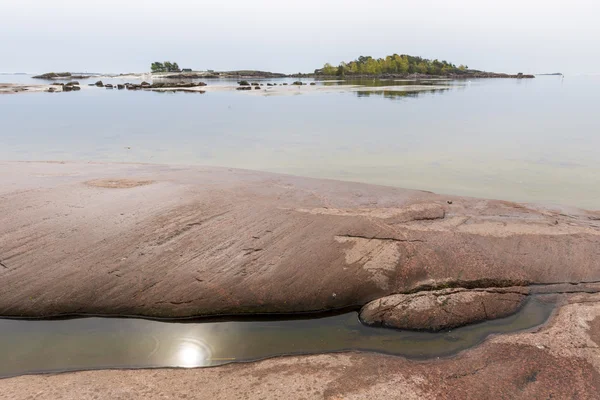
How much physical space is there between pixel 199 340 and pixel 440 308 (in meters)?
3.11

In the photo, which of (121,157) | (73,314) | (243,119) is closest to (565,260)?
(73,314)

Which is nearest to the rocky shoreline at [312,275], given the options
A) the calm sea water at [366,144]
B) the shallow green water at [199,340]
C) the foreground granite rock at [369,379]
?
the foreground granite rock at [369,379]

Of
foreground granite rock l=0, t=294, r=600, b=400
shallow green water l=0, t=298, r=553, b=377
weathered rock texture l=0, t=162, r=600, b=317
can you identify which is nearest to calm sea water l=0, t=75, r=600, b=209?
weathered rock texture l=0, t=162, r=600, b=317

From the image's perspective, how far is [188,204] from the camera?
6.90 metres

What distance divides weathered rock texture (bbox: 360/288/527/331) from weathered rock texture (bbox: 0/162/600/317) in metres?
0.21

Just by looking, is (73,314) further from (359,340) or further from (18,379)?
(359,340)

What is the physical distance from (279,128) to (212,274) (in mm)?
18064

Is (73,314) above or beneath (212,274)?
beneath

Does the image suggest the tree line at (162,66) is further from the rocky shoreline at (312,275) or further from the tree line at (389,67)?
the rocky shoreline at (312,275)

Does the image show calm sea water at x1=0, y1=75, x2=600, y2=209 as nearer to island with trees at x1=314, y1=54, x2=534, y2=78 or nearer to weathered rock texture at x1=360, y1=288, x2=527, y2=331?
weathered rock texture at x1=360, y1=288, x2=527, y2=331

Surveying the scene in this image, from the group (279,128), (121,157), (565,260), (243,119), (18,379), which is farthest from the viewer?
(243,119)

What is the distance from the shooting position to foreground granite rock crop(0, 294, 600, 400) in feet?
11.9

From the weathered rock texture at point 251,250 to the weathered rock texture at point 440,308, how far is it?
0.21m

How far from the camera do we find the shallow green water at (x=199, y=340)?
422 cm
